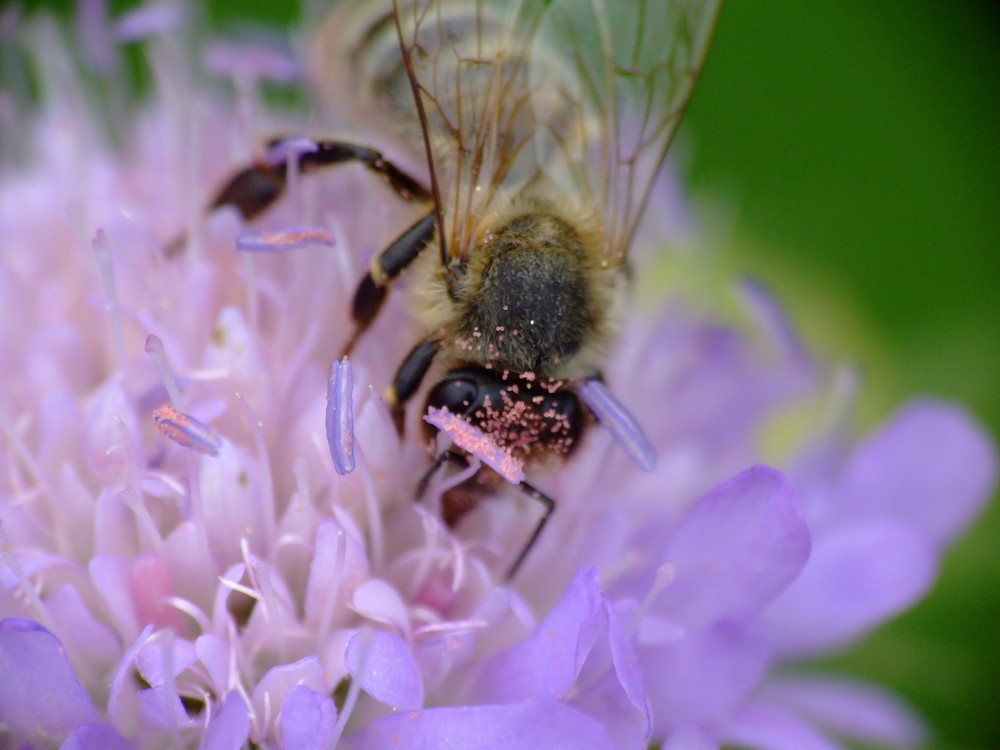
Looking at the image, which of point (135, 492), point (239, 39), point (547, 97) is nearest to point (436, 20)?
point (547, 97)

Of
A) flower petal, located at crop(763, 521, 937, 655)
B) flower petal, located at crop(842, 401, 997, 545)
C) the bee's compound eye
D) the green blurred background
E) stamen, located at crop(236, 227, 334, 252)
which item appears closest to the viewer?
the bee's compound eye

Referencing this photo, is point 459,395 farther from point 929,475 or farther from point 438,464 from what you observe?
point 929,475

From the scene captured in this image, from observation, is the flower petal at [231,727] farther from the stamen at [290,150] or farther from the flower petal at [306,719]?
the stamen at [290,150]

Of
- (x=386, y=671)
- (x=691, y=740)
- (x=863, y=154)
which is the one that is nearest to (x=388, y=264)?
(x=386, y=671)

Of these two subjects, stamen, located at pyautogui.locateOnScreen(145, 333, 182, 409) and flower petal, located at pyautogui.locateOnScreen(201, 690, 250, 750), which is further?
stamen, located at pyautogui.locateOnScreen(145, 333, 182, 409)

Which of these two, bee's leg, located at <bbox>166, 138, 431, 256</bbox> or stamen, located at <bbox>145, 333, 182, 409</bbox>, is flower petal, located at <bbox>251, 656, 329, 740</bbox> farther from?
bee's leg, located at <bbox>166, 138, 431, 256</bbox>

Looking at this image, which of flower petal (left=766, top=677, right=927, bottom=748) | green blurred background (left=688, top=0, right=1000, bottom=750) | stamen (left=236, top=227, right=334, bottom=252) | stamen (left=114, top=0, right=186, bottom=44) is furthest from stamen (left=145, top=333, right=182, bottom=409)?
green blurred background (left=688, top=0, right=1000, bottom=750)
